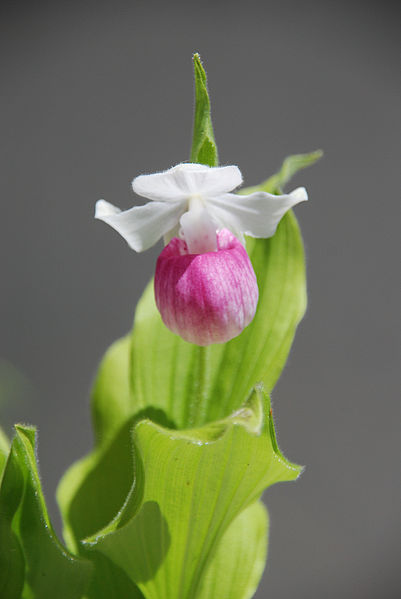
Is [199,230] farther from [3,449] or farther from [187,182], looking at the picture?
[3,449]

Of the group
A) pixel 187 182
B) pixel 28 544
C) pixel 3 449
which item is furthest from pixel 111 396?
pixel 187 182

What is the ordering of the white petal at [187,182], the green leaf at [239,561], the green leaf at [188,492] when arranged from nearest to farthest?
the green leaf at [188,492], the white petal at [187,182], the green leaf at [239,561]

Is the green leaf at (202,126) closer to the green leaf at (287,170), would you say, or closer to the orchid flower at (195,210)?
the orchid flower at (195,210)

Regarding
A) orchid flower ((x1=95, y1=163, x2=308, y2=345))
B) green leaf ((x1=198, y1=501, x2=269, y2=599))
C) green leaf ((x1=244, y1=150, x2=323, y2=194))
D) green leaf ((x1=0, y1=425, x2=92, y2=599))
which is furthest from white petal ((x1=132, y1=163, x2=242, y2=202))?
green leaf ((x1=198, y1=501, x2=269, y2=599))

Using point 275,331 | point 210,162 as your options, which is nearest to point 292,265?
point 275,331

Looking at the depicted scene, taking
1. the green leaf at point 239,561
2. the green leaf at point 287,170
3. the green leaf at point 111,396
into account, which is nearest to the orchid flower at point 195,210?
the green leaf at point 287,170

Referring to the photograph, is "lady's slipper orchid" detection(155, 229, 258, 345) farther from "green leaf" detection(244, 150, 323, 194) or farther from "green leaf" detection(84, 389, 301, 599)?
"green leaf" detection(244, 150, 323, 194)

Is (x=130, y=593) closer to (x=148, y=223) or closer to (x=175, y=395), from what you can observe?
(x=175, y=395)
